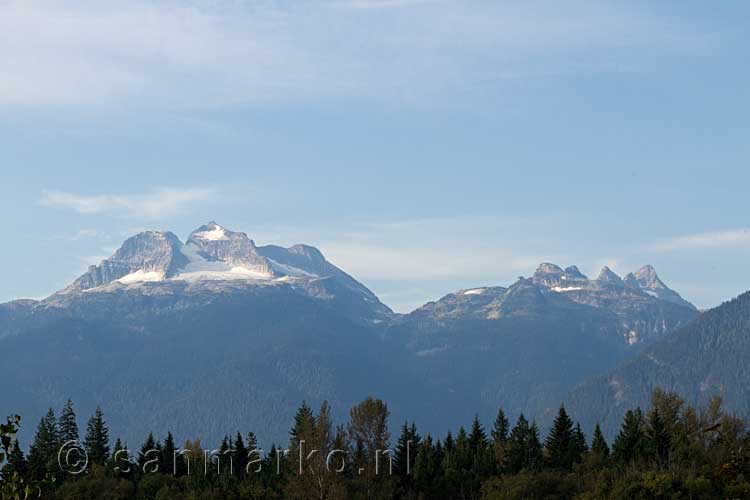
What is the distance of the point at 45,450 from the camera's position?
485ft

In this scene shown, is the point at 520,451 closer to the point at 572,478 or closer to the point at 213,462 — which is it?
the point at 572,478

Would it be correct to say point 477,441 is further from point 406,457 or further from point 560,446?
point 406,457

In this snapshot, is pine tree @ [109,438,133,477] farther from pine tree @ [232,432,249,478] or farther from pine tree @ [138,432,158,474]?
pine tree @ [232,432,249,478]

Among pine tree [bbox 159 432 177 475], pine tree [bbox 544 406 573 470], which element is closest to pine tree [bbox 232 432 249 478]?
pine tree [bbox 159 432 177 475]

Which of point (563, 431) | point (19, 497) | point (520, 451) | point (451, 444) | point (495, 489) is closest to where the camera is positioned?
point (19, 497)

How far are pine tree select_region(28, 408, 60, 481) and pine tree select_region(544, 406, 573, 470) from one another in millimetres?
57801

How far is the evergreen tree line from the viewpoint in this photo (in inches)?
3497

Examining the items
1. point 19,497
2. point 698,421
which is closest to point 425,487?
point 698,421

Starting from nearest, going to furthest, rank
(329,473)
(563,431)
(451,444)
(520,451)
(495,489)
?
(329,473) < (495,489) < (520,451) < (563,431) < (451,444)

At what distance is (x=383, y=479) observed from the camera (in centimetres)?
10306

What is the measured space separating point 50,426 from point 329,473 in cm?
6931

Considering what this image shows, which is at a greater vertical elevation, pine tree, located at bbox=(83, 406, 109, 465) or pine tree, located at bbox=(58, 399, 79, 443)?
pine tree, located at bbox=(58, 399, 79, 443)

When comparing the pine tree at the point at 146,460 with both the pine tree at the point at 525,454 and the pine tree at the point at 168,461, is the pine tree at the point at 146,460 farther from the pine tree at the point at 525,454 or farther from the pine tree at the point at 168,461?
the pine tree at the point at 525,454

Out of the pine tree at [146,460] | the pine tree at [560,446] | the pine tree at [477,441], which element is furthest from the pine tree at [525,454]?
the pine tree at [146,460]
